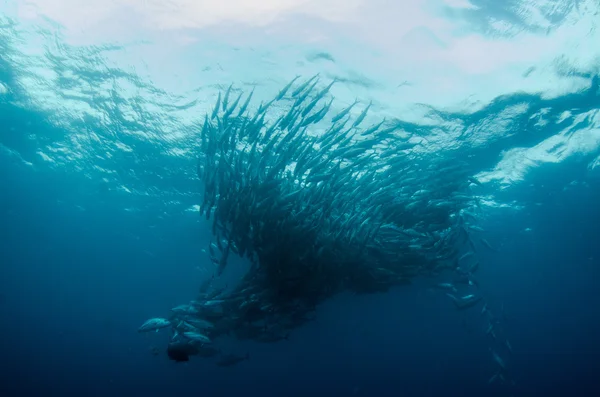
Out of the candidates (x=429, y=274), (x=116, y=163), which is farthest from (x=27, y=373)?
(x=429, y=274)

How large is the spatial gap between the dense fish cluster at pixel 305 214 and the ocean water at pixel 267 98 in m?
1.43

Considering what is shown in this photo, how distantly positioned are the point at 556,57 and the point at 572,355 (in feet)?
175

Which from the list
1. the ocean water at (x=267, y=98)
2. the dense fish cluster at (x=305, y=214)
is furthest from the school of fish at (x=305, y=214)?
the ocean water at (x=267, y=98)

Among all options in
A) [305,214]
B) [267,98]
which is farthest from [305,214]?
[267,98]

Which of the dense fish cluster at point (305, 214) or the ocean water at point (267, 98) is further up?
the ocean water at point (267, 98)

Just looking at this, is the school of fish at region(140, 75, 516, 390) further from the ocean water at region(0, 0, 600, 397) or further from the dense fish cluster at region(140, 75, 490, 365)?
the ocean water at region(0, 0, 600, 397)

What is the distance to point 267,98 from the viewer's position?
39.8 feet

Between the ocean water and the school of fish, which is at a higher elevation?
the ocean water

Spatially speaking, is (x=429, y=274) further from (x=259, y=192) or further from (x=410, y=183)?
(x=259, y=192)

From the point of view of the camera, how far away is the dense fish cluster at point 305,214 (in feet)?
29.7

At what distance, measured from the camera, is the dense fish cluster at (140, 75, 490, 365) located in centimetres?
905

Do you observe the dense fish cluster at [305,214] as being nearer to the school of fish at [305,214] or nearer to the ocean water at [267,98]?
the school of fish at [305,214]

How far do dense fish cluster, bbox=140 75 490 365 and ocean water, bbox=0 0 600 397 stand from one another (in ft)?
4.69

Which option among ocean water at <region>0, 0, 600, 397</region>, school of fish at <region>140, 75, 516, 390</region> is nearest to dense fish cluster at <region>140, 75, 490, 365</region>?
school of fish at <region>140, 75, 516, 390</region>
